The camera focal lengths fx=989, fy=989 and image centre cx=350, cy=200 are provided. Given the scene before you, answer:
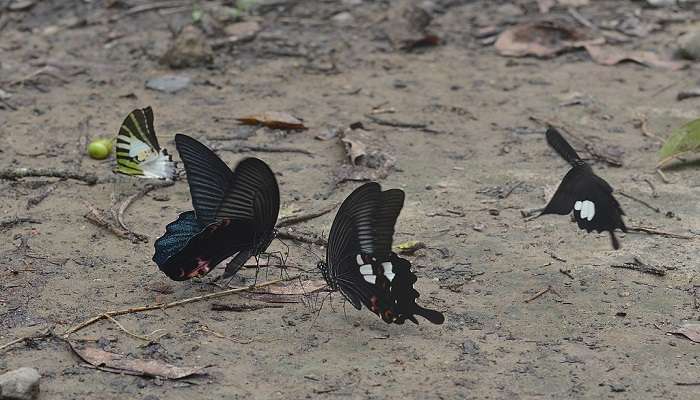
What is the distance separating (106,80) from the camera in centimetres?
698

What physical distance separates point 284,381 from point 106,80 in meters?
4.12

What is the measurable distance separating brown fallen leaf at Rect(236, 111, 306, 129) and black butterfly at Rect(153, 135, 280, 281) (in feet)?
6.62

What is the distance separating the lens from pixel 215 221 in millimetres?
4027

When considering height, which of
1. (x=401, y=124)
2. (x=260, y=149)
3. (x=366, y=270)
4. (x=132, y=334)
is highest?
(x=366, y=270)

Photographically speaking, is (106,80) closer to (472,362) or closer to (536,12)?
(536,12)

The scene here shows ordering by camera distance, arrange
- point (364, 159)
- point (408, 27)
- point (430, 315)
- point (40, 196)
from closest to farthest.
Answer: point (430, 315), point (40, 196), point (364, 159), point (408, 27)

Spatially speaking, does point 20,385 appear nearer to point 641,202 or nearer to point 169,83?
point 641,202

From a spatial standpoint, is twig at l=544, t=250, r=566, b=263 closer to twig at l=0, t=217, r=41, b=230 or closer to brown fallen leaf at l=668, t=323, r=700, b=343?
brown fallen leaf at l=668, t=323, r=700, b=343

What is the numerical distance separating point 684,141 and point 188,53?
11.6ft

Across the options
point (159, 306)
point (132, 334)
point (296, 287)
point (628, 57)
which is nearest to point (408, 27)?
point (628, 57)

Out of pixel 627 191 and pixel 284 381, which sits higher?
pixel 284 381

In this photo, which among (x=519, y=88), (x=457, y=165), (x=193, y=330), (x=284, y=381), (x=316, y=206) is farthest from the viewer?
(x=519, y=88)

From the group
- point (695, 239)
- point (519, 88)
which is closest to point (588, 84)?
point (519, 88)

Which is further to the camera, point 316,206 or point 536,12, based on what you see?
point 536,12
